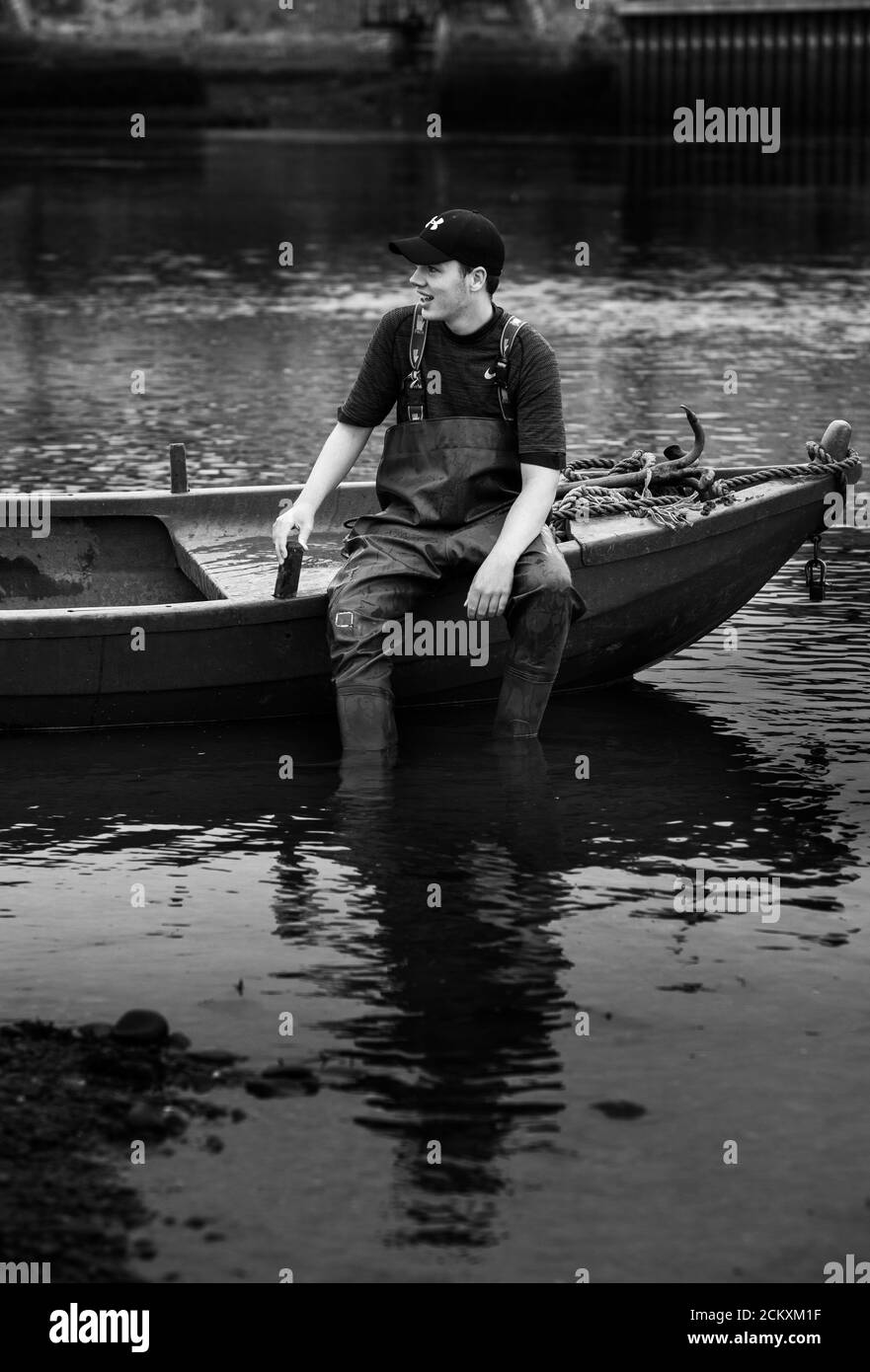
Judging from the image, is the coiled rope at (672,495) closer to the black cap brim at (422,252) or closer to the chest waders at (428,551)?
the chest waders at (428,551)

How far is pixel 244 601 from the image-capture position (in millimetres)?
7980

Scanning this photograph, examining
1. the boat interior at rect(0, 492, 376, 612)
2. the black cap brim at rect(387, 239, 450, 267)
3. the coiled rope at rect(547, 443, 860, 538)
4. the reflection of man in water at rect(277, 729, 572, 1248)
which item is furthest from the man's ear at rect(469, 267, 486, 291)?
the boat interior at rect(0, 492, 376, 612)

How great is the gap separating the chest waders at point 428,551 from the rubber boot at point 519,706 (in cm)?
13

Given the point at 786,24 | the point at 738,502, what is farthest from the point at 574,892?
the point at 786,24

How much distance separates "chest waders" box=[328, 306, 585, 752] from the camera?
7.68 meters

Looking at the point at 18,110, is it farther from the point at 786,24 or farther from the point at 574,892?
the point at 574,892

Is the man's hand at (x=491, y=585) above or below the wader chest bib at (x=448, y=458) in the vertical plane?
below

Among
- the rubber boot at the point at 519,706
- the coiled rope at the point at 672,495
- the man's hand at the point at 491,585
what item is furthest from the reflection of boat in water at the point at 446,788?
the coiled rope at the point at 672,495

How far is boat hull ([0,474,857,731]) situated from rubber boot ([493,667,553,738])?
0.30m

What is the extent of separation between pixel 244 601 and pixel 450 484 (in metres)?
0.87

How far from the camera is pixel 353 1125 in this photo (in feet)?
16.9

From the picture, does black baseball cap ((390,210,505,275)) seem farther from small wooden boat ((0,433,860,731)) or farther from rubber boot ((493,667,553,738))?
rubber boot ((493,667,553,738))

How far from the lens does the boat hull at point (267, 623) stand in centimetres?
796

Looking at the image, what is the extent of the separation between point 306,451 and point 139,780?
22.7ft
